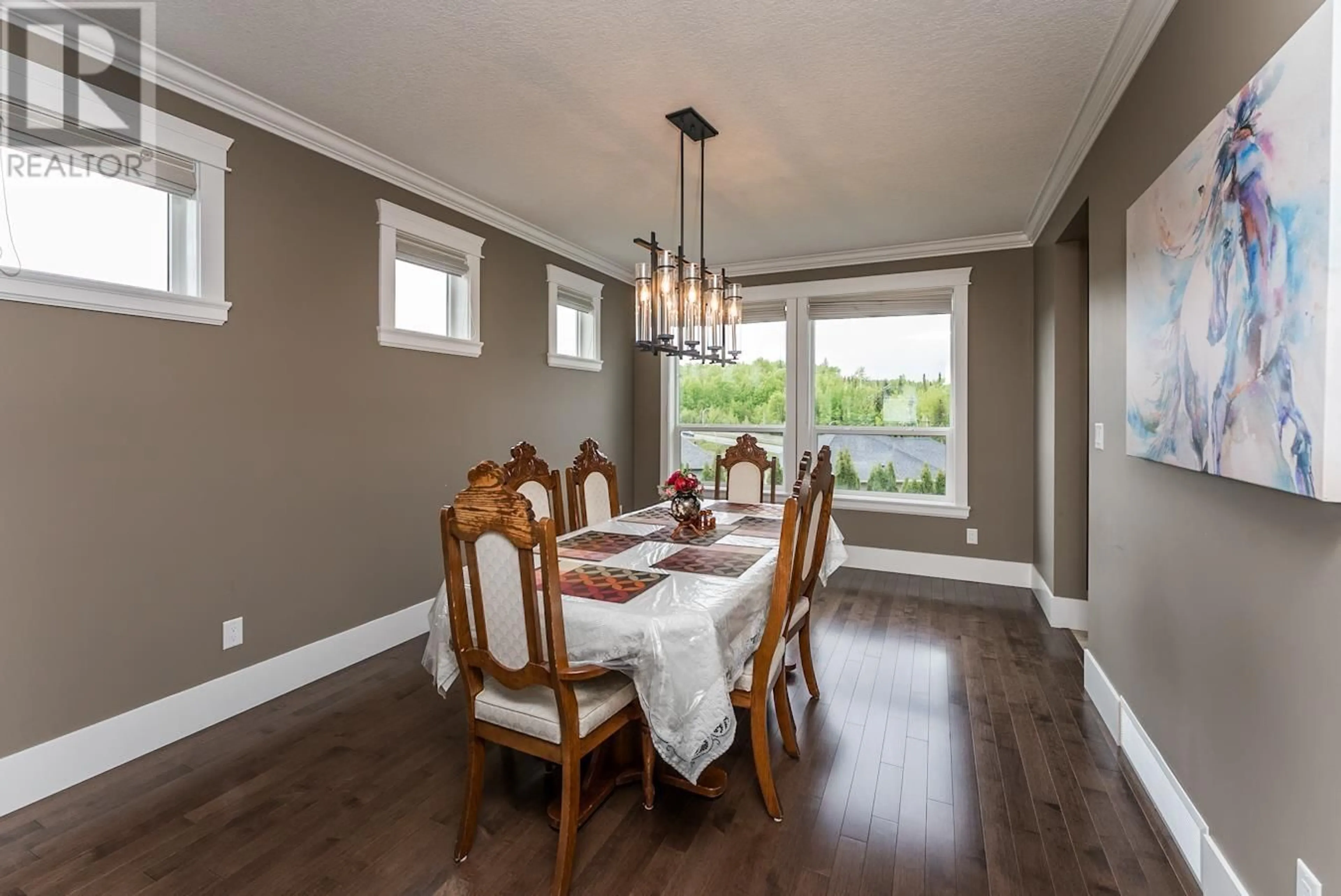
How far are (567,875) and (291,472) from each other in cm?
224

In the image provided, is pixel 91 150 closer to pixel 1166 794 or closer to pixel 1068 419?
pixel 1166 794

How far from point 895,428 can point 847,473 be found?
0.55 metres

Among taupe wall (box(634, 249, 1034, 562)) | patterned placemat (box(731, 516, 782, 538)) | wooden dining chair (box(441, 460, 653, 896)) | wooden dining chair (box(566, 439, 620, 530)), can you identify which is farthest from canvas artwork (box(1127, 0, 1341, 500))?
taupe wall (box(634, 249, 1034, 562))

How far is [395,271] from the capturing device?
3375mm

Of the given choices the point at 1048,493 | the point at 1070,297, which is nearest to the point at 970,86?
the point at 1070,297

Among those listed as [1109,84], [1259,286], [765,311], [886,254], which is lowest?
[1259,286]

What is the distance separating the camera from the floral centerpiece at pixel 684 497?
2902 millimetres

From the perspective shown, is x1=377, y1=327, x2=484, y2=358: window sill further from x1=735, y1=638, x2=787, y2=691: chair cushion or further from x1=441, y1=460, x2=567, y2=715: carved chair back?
x1=735, y1=638, x2=787, y2=691: chair cushion

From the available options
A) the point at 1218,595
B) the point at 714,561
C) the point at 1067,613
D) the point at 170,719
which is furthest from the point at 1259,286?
the point at 170,719

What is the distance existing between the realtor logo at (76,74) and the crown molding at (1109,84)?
335 cm

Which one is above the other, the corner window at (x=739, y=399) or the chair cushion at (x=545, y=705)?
the corner window at (x=739, y=399)

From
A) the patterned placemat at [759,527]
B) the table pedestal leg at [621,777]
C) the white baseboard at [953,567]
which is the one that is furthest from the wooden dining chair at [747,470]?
the table pedestal leg at [621,777]

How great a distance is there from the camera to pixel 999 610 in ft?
13.1

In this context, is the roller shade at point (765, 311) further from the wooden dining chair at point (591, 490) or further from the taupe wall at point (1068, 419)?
the wooden dining chair at point (591, 490)
